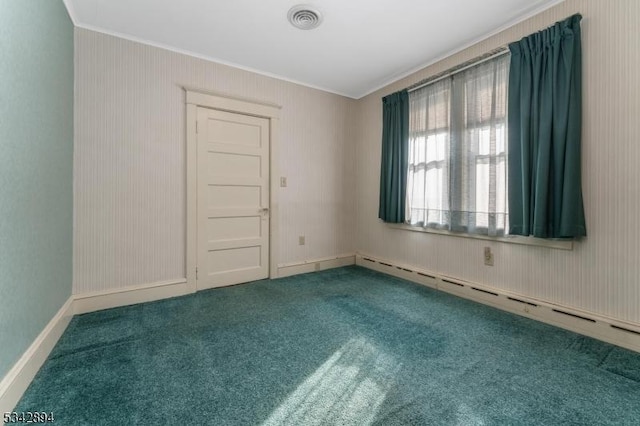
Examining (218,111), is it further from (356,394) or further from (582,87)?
(582,87)

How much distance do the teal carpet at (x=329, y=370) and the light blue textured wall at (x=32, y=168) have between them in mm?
370

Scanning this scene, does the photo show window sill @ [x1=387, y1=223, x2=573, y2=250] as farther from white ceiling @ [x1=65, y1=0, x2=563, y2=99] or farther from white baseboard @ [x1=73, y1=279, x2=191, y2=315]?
white baseboard @ [x1=73, y1=279, x2=191, y2=315]

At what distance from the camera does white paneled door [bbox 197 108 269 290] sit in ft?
10.2

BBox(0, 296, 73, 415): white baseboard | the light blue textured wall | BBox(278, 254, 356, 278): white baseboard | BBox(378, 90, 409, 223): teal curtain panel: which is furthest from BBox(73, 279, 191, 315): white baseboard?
BBox(378, 90, 409, 223): teal curtain panel

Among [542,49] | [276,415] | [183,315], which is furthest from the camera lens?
[183,315]

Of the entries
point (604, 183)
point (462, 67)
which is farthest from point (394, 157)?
point (604, 183)

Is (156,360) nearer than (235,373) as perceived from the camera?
No

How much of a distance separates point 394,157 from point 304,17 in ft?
6.09

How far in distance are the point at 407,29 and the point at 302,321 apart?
277cm

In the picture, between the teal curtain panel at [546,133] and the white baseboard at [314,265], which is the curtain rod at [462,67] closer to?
the teal curtain panel at [546,133]

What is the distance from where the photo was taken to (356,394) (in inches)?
57.6

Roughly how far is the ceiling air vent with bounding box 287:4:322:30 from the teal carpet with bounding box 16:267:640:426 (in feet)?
8.39

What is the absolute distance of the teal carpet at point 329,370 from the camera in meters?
1.33

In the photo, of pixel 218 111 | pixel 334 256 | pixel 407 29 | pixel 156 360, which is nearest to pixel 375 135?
pixel 407 29
